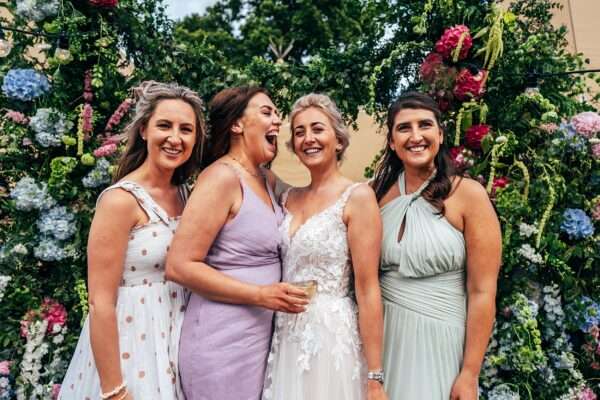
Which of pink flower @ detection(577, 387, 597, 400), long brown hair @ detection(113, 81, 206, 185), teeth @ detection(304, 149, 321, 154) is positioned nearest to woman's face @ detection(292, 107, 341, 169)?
teeth @ detection(304, 149, 321, 154)

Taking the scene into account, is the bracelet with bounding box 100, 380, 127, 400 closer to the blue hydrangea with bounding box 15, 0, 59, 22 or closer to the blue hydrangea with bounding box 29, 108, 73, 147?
the blue hydrangea with bounding box 29, 108, 73, 147

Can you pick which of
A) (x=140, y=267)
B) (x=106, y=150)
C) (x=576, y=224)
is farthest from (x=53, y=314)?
(x=576, y=224)

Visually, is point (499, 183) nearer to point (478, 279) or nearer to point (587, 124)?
point (587, 124)

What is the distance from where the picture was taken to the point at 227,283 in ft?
7.22

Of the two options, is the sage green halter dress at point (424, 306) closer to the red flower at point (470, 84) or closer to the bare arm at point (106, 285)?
the red flower at point (470, 84)

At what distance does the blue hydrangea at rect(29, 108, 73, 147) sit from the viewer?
9.64ft

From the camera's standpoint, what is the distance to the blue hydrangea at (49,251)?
2.92m

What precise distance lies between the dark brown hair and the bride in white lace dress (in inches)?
13.9

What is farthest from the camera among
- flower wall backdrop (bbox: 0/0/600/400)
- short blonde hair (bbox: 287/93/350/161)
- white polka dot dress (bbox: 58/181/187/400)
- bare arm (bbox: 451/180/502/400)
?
flower wall backdrop (bbox: 0/0/600/400)

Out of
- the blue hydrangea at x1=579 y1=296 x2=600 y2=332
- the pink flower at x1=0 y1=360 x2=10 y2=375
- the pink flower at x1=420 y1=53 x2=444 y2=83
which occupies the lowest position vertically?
the pink flower at x1=0 y1=360 x2=10 y2=375

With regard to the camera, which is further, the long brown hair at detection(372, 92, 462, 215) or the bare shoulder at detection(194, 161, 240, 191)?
the long brown hair at detection(372, 92, 462, 215)

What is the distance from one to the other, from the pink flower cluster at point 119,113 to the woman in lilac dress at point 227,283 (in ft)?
2.95

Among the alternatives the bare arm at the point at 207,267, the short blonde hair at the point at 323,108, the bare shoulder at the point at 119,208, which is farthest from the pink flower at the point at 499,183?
the bare shoulder at the point at 119,208

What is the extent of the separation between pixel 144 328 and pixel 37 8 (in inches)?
79.4
